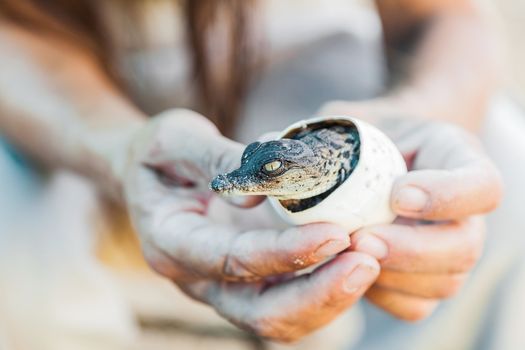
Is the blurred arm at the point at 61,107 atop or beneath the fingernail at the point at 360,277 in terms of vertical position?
atop

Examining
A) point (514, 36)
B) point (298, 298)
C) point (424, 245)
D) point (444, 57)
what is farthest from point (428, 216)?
point (514, 36)

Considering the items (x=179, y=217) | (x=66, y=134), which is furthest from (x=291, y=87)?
(x=179, y=217)

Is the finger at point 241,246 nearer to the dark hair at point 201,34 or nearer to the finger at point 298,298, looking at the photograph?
the finger at point 298,298

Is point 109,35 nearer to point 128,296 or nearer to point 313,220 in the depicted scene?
point 128,296

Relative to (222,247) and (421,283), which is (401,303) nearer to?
(421,283)

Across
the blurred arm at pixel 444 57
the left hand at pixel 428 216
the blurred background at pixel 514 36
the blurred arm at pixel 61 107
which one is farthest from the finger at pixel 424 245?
the blurred background at pixel 514 36

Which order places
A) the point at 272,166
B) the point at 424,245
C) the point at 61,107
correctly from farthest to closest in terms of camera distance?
the point at 61,107 → the point at 424,245 → the point at 272,166
